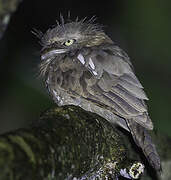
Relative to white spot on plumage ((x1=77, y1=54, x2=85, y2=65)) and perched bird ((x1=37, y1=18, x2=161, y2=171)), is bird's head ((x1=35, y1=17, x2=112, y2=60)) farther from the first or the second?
white spot on plumage ((x1=77, y1=54, x2=85, y2=65))

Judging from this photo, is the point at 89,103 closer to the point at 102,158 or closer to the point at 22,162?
the point at 102,158

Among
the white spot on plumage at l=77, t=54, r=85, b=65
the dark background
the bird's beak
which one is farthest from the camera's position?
the dark background

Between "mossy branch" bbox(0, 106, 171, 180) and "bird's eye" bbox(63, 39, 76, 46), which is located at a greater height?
"bird's eye" bbox(63, 39, 76, 46)

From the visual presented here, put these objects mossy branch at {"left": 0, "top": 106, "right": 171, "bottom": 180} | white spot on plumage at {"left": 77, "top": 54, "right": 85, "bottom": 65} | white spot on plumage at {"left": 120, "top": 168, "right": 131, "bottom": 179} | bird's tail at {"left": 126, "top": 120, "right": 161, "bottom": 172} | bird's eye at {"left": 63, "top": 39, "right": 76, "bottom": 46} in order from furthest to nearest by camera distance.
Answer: bird's eye at {"left": 63, "top": 39, "right": 76, "bottom": 46}, white spot on plumage at {"left": 77, "top": 54, "right": 85, "bottom": 65}, bird's tail at {"left": 126, "top": 120, "right": 161, "bottom": 172}, white spot on plumage at {"left": 120, "top": 168, "right": 131, "bottom": 179}, mossy branch at {"left": 0, "top": 106, "right": 171, "bottom": 180}

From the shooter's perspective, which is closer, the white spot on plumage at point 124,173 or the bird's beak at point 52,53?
the white spot on plumage at point 124,173

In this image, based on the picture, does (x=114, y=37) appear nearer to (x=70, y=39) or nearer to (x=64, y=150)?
(x=70, y=39)

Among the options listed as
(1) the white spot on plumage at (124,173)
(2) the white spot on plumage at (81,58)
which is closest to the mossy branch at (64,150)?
(1) the white spot on plumage at (124,173)

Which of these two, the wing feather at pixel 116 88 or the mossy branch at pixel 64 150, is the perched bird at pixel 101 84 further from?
the mossy branch at pixel 64 150

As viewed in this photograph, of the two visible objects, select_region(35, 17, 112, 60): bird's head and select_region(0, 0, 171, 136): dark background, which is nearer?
select_region(35, 17, 112, 60): bird's head

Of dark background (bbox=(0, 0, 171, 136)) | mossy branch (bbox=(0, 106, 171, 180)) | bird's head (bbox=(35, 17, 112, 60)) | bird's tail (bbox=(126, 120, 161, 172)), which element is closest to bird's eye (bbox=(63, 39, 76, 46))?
bird's head (bbox=(35, 17, 112, 60))
